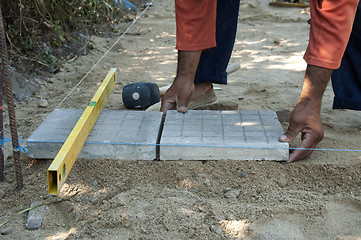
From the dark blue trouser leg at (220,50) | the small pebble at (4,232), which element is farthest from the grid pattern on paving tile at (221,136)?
the small pebble at (4,232)

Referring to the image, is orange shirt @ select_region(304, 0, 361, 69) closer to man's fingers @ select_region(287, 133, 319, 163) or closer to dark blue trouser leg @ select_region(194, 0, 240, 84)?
man's fingers @ select_region(287, 133, 319, 163)

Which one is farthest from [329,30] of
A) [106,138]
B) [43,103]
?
[43,103]

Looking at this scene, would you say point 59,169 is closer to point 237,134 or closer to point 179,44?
point 237,134

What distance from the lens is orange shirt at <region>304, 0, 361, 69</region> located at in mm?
2133

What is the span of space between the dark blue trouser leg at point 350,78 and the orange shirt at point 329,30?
0.43m

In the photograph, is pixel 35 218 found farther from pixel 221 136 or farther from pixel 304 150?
pixel 304 150

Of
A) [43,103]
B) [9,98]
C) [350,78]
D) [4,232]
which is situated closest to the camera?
[4,232]

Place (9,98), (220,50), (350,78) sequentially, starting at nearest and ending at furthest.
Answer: (9,98)
(350,78)
(220,50)

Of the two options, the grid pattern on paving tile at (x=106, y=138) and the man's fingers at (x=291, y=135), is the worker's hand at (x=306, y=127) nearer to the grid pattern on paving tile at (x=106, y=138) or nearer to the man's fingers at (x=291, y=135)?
the man's fingers at (x=291, y=135)

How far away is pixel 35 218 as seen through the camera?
1.83 m

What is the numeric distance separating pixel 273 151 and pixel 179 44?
0.90 metres

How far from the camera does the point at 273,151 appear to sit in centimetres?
221

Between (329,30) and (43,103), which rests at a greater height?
(329,30)

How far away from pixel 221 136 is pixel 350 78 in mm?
929
